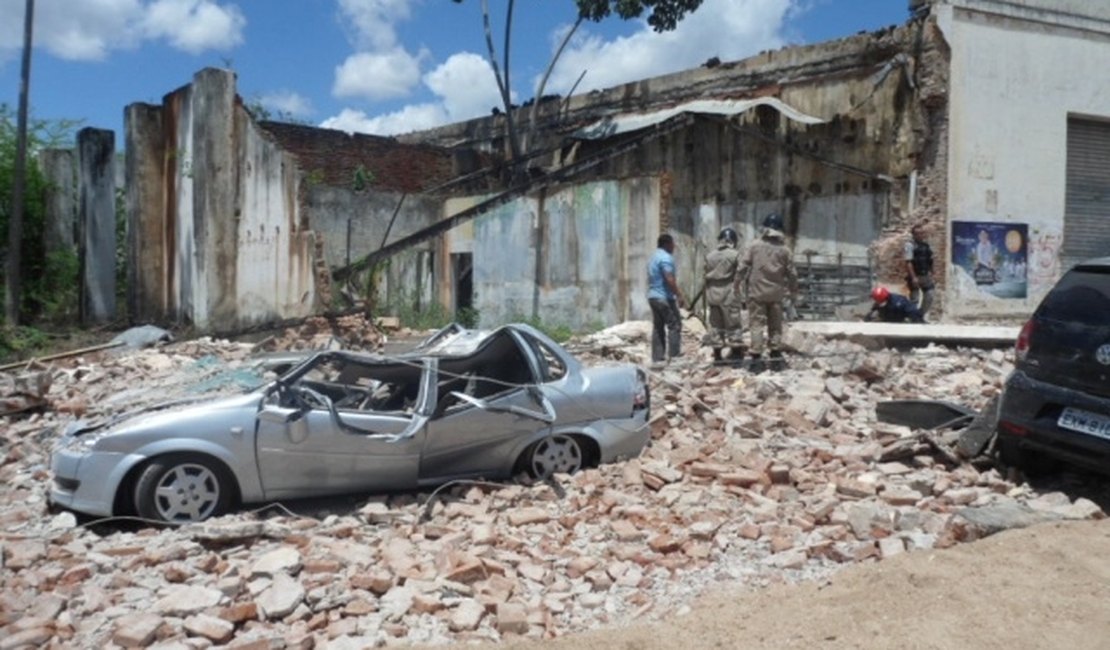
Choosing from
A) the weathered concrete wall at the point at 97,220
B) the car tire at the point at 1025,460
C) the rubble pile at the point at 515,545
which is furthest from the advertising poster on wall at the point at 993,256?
the weathered concrete wall at the point at 97,220

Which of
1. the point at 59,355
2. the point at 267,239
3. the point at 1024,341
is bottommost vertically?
the point at 59,355

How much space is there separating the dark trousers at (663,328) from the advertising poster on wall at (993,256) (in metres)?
7.49

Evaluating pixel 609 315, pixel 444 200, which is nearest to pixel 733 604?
pixel 609 315

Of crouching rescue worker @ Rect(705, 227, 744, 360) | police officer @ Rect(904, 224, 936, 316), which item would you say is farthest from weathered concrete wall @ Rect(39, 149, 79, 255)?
police officer @ Rect(904, 224, 936, 316)

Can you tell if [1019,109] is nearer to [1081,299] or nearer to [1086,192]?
[1086,192]

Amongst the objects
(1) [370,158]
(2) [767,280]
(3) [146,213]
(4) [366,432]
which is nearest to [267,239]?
(3) [146,213]

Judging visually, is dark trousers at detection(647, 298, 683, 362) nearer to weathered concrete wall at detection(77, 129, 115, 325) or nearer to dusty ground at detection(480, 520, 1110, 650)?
dusty ground at detection(480, 520, 1110, 650)

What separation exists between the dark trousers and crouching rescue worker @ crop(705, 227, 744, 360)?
426 millimetres

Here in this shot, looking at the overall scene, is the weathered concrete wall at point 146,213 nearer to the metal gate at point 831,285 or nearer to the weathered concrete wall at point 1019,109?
the metal gate at point 831,285

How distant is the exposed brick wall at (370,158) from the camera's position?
21.4 meters

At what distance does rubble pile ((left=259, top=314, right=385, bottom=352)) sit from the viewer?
14172mm

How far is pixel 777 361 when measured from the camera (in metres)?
10.6

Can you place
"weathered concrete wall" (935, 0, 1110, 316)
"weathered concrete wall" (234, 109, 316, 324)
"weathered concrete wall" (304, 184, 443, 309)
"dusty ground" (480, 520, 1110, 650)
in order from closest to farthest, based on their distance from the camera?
"dusty ground" (480, 520, 1110, 650)
"weathered concrete wall" (234, 109, 316, 324)
"weathered concrete wall" (935, 0, 1110, 316)
"weathered concrete wall" (304, 184, 443, 309)

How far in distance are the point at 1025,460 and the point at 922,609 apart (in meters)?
2.61
